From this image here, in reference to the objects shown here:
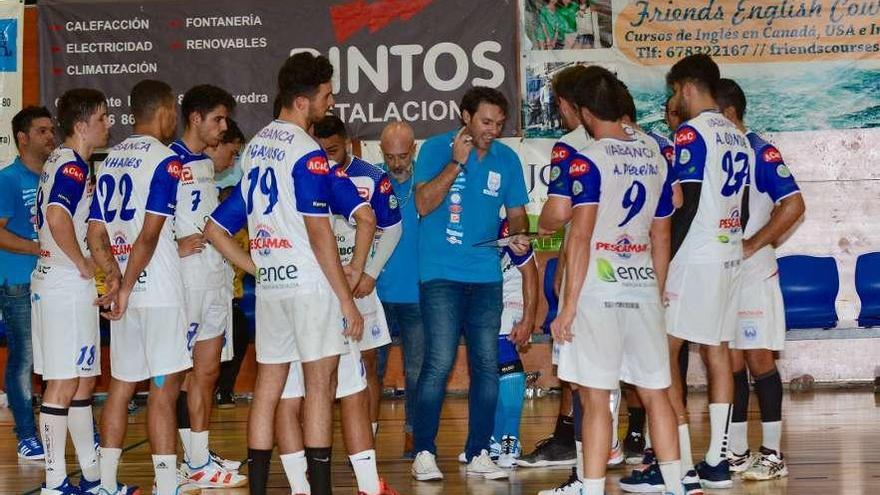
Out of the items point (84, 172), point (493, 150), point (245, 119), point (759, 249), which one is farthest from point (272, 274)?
point (245, 119)

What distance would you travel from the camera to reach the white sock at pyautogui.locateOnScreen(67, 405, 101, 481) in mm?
6543

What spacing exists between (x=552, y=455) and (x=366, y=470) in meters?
2.08

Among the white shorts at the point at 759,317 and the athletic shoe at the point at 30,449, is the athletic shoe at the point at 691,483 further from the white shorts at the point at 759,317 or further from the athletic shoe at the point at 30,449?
the athletic shoe at the point at 30,449

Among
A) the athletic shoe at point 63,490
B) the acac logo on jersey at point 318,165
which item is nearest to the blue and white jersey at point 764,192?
the acac logo on jersey at point 318,165

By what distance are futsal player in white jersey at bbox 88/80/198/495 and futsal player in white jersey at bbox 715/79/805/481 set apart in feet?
9.97

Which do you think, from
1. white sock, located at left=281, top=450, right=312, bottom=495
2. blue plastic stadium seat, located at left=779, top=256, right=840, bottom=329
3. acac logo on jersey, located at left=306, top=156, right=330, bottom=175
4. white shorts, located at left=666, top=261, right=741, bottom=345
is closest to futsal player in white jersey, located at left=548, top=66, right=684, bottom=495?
white shorts, located at left=666, top=261, right=741, bottom=345

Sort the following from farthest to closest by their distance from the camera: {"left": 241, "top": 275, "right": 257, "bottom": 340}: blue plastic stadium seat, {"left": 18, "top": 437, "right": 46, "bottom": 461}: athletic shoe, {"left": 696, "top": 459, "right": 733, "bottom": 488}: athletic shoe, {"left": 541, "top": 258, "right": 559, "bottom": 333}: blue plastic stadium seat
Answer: {"left": 241, "top": 275, "right": 257, "bottom": 340}: blue plastic stadium seat
{"left": 541, "top": 258, "right": 559, "bottom": 333}: blue plastic stadium seat
{"left": 18, "top": 437, "right": 46, "bottom": 461}: athletic shoe
{"left": 696, "top": 459, "right": 733, "bottom": 488}: athletic shoe

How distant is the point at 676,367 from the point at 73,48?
765 cm

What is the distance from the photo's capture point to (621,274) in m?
5.32

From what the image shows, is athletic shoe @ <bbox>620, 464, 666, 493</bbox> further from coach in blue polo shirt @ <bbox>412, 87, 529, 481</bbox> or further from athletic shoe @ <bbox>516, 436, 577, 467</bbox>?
athletic shoe @ <bbox>516, 436, 577, 467</bbox>

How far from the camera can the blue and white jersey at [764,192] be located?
6.81 metres

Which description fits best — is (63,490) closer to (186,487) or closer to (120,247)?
(186,487)

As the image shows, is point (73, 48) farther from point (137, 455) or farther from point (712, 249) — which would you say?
point (712, 249)

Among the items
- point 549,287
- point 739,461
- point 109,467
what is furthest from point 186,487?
point 549,287
